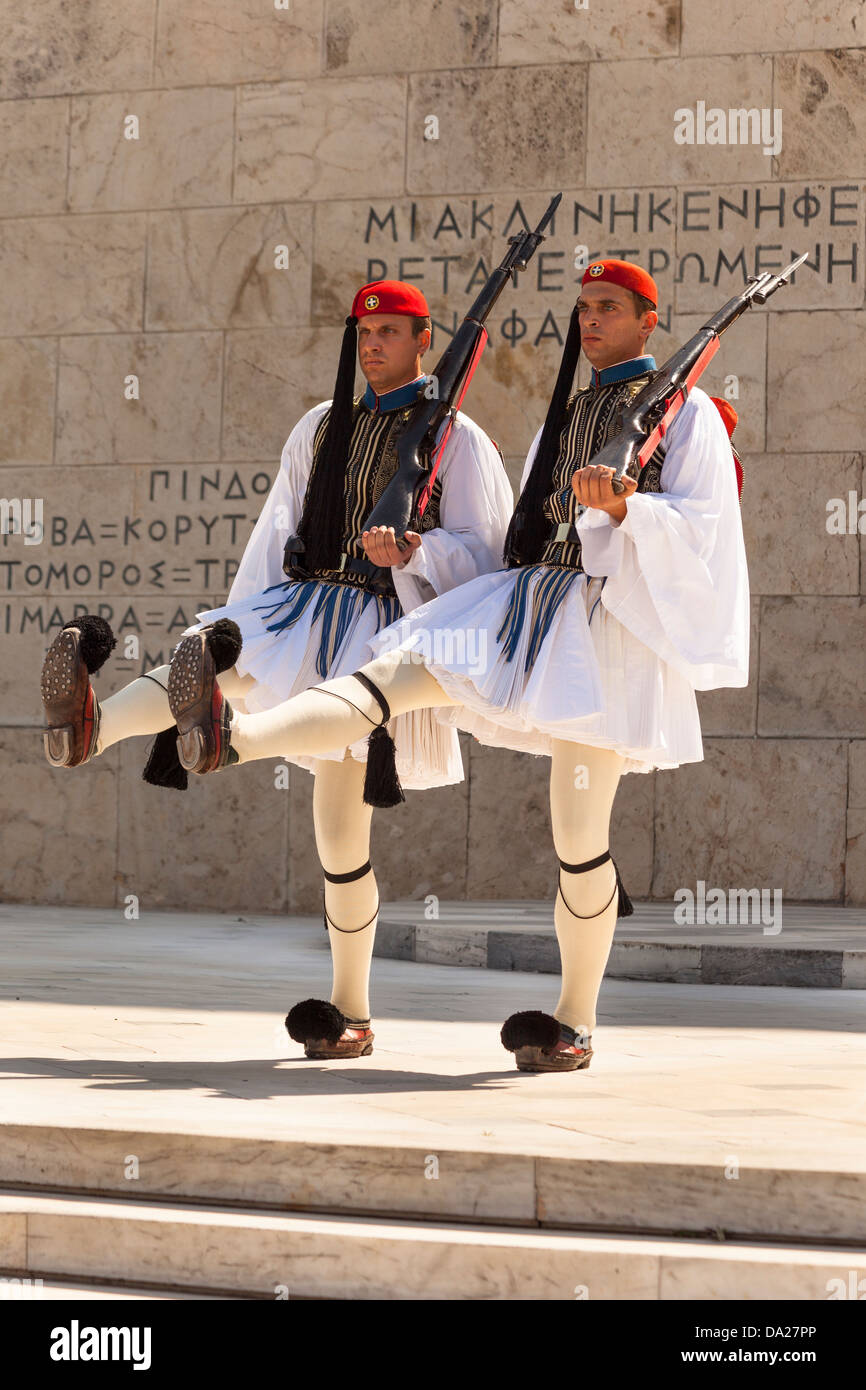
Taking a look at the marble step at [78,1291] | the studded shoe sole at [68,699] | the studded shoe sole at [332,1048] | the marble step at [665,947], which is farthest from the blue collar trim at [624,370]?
the marble step at [665,947]

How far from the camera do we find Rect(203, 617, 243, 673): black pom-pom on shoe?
12.3 feet

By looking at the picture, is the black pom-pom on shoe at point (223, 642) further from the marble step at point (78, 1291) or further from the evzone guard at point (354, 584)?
the marble step at point (78, 1291)

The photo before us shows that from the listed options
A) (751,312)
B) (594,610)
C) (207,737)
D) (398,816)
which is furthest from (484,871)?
(207,737)

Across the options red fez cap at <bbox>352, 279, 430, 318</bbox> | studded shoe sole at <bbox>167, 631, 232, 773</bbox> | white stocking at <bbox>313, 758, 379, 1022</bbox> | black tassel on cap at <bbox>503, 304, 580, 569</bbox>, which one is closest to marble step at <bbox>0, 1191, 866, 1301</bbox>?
studded shoe sole at <bbox>167, 631, 232, 773</bbox>

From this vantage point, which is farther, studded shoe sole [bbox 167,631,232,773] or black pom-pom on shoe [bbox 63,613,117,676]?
black pom-pom on shoe [bbox 63,613,117,676]

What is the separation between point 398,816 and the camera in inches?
370

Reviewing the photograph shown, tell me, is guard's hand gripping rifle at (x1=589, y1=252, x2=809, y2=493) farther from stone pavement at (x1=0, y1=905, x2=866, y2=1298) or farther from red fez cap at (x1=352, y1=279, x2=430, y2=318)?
stone pavement at (x1=0, y1=905, x2=866, y2=1298)

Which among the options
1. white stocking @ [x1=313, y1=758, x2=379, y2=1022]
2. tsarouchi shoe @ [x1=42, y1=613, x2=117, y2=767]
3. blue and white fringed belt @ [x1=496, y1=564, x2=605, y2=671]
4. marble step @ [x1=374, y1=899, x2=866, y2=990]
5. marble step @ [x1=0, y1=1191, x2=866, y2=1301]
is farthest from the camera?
marble step @ [x1=374, y1=899, x2=866, y2=990]

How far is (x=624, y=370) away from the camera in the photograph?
14.8ft

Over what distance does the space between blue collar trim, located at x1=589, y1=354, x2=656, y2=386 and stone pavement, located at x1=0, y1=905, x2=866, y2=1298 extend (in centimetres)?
178

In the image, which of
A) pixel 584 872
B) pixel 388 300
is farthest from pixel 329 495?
pixel 584 872

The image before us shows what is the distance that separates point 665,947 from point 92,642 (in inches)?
145
